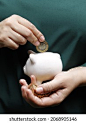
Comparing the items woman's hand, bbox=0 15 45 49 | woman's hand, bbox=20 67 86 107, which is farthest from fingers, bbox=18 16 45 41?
woman's hand, bbox=20 67 86 107

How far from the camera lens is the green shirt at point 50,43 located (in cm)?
64

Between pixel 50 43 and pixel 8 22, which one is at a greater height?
pixel 8 22

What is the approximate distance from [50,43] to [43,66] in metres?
0.09

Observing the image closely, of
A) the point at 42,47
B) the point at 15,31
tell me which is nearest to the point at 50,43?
the point at 42,47

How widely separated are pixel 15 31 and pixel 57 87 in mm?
230

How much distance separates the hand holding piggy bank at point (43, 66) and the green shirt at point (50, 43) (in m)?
0.04

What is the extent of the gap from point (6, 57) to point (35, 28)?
159mm

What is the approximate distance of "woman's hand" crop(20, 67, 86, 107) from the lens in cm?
58

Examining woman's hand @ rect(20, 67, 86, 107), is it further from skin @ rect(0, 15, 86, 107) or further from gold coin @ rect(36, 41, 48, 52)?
gold coin @ rect(36, 41, 48, 52)

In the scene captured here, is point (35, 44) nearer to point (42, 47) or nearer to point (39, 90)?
point (42, 47)

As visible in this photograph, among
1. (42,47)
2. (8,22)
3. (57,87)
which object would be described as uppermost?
(8,22)

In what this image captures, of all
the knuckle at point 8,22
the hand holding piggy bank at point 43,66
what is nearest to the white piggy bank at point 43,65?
the hand holding piggy bank at point 43,66

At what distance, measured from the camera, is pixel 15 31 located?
60 centimetres

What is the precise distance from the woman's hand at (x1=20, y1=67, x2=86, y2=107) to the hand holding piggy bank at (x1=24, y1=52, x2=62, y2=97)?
3 centimetres
